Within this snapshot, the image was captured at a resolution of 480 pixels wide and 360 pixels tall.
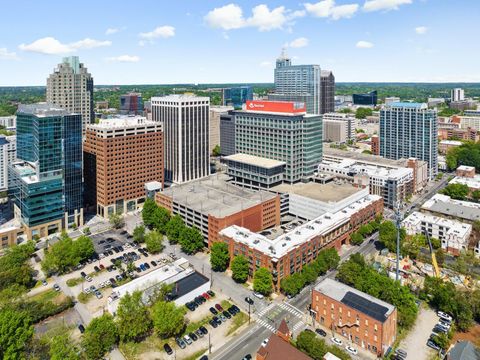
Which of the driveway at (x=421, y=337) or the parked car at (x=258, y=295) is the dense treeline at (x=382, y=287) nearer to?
the driveway at (x=421, y=337)

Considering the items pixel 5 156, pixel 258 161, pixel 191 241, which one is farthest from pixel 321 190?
pixel 5 156

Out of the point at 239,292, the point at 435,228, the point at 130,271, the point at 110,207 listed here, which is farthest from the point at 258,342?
the point at 110,207

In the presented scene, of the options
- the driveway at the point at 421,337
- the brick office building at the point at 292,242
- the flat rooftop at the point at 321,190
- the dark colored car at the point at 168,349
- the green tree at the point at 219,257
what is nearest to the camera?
the driveway at the point at 421,337

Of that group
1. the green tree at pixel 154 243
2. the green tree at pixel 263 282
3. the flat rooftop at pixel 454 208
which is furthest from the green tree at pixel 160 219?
the flat rooftop at pixel 454 208

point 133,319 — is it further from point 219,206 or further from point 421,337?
point 421,337

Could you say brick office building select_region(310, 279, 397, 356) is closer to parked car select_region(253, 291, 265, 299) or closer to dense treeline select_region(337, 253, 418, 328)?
A: dense treeline select_region(337, 253, 418, 328)

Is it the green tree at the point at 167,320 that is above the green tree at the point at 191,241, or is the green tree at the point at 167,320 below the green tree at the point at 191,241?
below

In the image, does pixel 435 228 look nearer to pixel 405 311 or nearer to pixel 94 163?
pixel 405 311
